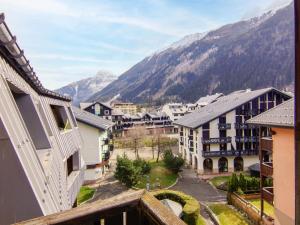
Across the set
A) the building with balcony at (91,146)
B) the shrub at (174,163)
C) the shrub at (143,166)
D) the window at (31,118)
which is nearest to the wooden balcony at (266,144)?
the window at (31,118)

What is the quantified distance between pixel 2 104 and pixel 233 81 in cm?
16201

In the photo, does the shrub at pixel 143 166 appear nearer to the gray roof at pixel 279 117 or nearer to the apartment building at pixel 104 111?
the gray roof at pixel 279 117

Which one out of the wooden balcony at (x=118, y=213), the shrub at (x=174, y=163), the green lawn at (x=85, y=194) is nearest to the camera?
the wooden balcony at (x=118, y=213)

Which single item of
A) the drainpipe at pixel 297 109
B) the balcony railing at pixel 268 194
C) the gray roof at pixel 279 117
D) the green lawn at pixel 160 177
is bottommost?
the green lawn at pixel 160 177

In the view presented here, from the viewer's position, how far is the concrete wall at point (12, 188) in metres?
4.15

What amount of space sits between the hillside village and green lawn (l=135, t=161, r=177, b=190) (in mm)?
112

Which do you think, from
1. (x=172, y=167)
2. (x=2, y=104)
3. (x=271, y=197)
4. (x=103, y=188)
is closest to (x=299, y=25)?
(x=2, y=104)

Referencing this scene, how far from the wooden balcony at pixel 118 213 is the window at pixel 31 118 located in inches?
216

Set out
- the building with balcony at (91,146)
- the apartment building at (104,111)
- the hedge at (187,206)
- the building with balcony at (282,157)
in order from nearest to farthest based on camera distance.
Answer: the building with balcony at (282,157) < the hedge at (187,206) < the building with balcony at (91,146) < the apartment building at (104,111)

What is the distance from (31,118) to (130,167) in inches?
827

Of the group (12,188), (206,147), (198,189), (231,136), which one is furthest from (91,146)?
(12,188)

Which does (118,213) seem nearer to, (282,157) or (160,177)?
(282,157)

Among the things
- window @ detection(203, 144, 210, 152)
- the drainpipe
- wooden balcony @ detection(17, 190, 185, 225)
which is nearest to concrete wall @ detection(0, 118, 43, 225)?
wooden balcony @ detection(17, 190, 185, 225)

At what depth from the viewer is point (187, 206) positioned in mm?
19172
